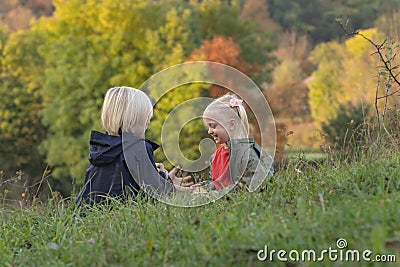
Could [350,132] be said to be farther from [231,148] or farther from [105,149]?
[105,149]

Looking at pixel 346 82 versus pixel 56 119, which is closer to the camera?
pixel 346 82

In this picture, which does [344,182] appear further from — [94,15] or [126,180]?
[94,15]

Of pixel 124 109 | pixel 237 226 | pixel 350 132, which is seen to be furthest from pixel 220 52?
pixel 237 226

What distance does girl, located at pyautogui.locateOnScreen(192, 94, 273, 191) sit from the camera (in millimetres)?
4402

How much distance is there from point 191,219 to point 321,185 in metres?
0.76

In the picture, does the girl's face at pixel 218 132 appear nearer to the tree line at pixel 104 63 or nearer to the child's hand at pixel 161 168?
the child's hand at pixel 161 168

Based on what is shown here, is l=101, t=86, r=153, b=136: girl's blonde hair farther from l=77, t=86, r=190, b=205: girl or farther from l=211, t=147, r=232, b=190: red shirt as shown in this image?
l=211, t=147, r=232, b=190: red shirt

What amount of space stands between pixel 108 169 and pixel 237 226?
6.39ft

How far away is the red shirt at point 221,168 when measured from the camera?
15.0 ft

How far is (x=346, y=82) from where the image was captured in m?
31.2

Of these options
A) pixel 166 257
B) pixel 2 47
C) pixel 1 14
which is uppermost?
pixel 1 14

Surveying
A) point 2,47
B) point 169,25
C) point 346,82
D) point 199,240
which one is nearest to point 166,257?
point 199,240

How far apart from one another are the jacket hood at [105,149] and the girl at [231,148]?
2.15 feet

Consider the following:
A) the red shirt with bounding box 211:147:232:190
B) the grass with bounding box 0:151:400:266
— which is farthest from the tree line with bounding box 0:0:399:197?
the grass with bounding box 0:151:400:266
